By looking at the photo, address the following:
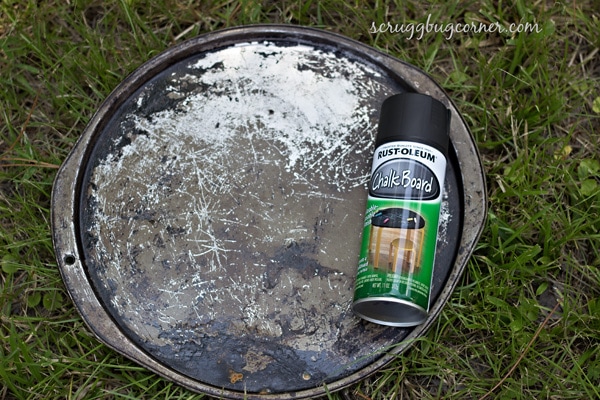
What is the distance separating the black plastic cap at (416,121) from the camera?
50.3 inches

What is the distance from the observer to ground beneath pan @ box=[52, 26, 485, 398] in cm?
135

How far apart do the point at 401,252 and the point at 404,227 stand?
5 cm

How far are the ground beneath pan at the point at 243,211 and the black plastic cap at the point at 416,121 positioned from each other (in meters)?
0.14

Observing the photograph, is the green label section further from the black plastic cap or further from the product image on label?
the black plastic cap

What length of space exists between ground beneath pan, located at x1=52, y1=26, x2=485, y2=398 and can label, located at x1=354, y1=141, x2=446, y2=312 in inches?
4.5

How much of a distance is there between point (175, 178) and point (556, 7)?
1.17 meters

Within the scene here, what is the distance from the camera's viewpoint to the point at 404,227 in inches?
49.4

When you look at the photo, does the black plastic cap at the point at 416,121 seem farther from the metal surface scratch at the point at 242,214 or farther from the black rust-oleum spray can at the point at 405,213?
the metal surface scratch at the point at 242,214

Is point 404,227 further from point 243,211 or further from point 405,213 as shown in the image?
point 243,211

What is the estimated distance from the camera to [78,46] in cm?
168

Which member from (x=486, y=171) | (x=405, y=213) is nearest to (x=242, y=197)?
(x=405, y=213)

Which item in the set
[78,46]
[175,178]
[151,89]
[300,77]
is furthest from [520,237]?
[78,46]

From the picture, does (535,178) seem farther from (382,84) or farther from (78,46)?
(78,46)

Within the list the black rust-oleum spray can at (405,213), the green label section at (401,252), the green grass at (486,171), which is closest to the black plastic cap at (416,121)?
the black rust-oleum spray can at (405,213)
